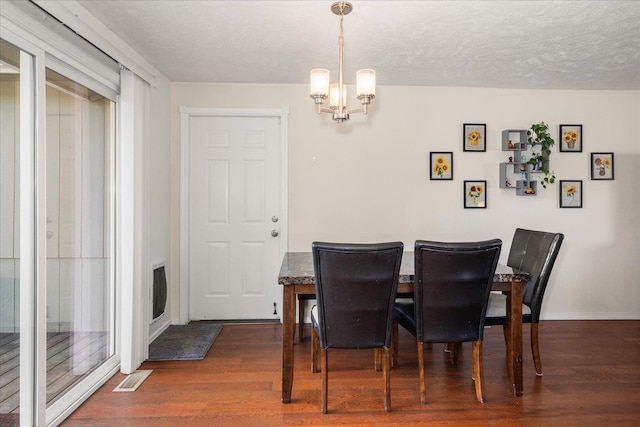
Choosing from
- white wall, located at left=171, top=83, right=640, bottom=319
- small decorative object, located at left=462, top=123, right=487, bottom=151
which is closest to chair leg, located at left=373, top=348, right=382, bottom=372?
white wall, located at left=171, top=83, right=640, bottom=319

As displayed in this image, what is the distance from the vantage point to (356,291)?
193 centimetres

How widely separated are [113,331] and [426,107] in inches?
126

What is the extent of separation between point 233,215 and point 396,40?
81.3 inches

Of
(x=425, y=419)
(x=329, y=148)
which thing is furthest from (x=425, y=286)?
(x=329, y=148)

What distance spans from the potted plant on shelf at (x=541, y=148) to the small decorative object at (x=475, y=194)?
1.54 feet

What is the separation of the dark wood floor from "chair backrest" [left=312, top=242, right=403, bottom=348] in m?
0.43

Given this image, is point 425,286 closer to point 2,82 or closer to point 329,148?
point 329,148

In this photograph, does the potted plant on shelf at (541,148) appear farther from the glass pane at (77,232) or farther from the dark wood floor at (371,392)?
the glass pane at (77,232)

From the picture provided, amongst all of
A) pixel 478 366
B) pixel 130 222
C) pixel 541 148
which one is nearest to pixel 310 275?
pixel 478 366

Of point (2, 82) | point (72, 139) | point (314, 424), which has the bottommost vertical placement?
point (314, 424)

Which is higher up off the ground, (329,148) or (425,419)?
(329,148)

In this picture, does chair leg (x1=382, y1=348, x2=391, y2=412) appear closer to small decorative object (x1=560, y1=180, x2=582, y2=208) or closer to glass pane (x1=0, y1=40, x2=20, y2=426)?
glass pane (x1=0, y1=40, x2=20, y2=426)

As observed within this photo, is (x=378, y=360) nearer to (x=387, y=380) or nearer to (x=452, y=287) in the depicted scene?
(x=387, y=380)

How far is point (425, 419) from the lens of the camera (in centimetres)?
198
